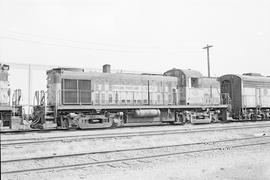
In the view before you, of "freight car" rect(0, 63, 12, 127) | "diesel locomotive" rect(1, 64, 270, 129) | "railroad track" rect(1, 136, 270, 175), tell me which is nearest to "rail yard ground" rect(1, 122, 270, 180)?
"railroad track" rect(1, 136, 270, 175)

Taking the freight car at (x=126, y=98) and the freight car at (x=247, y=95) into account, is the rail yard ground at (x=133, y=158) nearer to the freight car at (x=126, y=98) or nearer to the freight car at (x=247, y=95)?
the freight car at (x=126, y=98)

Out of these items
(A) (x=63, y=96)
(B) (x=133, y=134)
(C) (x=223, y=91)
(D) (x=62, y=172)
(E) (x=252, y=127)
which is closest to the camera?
(D) (x=62, y=172)

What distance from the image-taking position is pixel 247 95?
74.2ft

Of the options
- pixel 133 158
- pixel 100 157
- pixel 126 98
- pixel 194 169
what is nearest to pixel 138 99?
pixel 126 98

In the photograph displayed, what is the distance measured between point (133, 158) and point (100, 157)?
97cm

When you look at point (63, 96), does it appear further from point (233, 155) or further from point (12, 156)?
point (233, 155)

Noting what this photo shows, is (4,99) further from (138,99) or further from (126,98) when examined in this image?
(138,99)

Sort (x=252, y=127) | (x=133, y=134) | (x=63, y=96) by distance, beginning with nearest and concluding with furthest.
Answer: (x=133, y=134), (x=63, y=96), (x=252, y=127)

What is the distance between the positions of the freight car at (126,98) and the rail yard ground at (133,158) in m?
3.36

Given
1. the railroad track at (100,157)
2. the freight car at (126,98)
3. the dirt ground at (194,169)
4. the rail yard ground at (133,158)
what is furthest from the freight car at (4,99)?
the dirt ground at (194,169)

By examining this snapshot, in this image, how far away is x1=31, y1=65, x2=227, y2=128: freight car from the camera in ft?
48.4

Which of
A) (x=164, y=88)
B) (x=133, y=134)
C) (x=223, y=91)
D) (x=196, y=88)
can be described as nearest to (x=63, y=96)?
(x=133, y=134)

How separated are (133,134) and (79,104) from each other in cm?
407

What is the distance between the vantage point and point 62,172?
704cm
